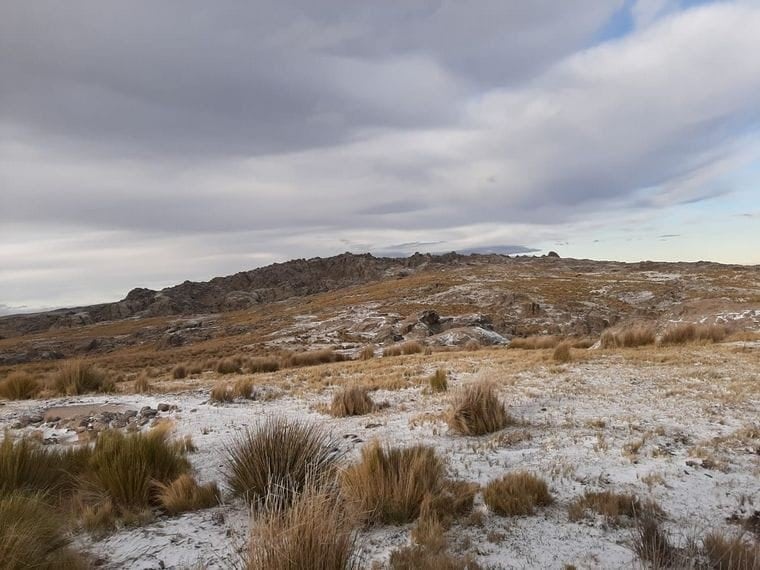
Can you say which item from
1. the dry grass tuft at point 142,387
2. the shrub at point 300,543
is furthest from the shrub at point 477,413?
the dry grass tuft at point 142,387

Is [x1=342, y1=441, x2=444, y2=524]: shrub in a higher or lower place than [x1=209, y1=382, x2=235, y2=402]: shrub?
higher

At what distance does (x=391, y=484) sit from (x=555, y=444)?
2.70 metres

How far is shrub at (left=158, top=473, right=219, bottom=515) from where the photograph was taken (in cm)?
498

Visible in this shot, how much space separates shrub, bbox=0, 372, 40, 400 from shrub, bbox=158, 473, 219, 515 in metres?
11.7

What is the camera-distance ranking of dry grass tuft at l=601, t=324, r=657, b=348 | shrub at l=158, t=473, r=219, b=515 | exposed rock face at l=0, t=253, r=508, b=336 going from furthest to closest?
exposed rock face at l=0, t=253, r=508, b=336
dry grass tuft at l=601, t=324, r=657, b=348
shrub at l=158, t=473, r=219, b=515

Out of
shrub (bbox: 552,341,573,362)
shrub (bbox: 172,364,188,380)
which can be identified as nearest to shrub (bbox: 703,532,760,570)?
shrub (bbox: 552,341,573,362)

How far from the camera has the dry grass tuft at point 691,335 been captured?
53.9ft

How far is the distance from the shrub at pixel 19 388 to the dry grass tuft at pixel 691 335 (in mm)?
18856

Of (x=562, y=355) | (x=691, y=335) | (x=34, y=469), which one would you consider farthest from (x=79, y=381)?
(x=691, y=335)

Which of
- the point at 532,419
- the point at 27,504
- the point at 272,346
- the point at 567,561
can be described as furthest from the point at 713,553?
the point at 272,346

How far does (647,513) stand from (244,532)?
10.7 ft

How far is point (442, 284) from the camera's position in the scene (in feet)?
205

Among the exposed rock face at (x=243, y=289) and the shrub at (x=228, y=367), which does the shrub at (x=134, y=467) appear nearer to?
the shrub at (x=228, y=367)

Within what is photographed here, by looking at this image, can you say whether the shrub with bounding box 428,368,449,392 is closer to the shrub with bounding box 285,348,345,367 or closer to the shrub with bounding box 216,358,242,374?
the shrub with bounding box 216,358,242,374
